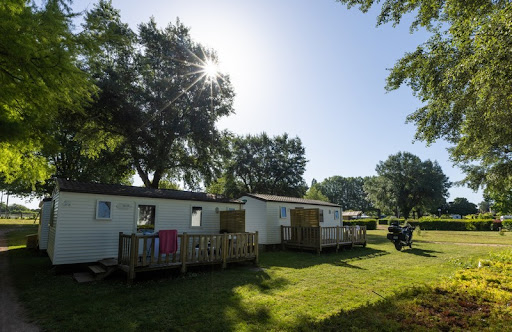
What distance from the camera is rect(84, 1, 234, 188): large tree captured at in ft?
63.5

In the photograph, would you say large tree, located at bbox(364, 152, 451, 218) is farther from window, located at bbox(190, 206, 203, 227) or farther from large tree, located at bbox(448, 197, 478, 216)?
window, located at bbox(190, 206, 203, 227)

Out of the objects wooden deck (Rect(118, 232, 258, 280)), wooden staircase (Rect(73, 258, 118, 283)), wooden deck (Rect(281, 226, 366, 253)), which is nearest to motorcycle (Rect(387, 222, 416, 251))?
wooden deck (Rect(281, 226, 366, 253))

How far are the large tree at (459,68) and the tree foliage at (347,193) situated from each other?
83324mm

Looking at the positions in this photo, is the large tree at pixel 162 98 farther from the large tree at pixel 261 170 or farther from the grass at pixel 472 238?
the grass at pixel 472 238

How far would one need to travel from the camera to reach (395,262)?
1143cm

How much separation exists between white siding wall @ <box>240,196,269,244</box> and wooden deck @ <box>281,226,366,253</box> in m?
1.24

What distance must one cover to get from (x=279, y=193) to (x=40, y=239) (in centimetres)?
2758

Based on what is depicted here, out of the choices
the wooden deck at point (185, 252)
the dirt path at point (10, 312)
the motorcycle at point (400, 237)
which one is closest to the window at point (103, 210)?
the wooden deck at point (185, 252)

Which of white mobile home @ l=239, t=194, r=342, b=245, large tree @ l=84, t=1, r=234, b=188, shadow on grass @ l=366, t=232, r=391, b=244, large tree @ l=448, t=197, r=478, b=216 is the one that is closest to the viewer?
white mobile home @ l=239, t=194, r=342, b=245

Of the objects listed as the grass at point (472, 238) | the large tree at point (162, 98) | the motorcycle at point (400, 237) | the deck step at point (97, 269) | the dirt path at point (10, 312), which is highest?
the large tree at point (162, 98)

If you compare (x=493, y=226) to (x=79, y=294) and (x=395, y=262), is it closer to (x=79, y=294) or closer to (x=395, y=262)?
(x=395, y=262)

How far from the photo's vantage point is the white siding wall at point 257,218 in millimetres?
16688

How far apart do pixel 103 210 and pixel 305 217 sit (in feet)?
36.0

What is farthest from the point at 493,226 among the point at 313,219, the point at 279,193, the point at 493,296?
the point at 493,296
